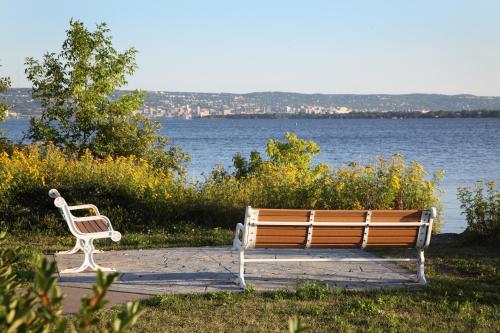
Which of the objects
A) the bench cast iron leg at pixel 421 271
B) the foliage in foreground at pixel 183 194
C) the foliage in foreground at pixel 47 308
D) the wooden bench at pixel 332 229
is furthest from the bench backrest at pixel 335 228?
the foliage in foreground at pixel 47 308

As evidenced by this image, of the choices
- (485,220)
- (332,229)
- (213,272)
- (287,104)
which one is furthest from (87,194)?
(287,104)

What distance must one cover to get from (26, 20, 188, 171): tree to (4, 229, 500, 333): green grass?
33.5 ft

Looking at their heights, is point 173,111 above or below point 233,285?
below

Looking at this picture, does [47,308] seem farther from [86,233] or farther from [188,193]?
[188,193]

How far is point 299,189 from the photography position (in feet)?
41.4

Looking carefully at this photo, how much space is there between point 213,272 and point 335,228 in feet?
5.45

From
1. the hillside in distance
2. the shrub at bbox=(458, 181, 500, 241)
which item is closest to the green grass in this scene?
the shrub at bbox=(458, 181, 500, 241)

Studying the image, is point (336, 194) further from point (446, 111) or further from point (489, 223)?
point (446, 111)

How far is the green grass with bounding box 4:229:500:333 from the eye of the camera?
19.7 feet

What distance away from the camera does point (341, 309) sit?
6566 millimetres

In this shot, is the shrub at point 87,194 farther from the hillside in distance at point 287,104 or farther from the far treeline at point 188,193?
the hillside in distance at point 287,104

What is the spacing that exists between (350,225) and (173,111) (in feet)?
357

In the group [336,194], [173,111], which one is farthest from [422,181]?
[173,111]

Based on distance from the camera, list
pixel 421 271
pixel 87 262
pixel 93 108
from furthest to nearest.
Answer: pixel 93 108, pixel 87 262, pixel 421 271
